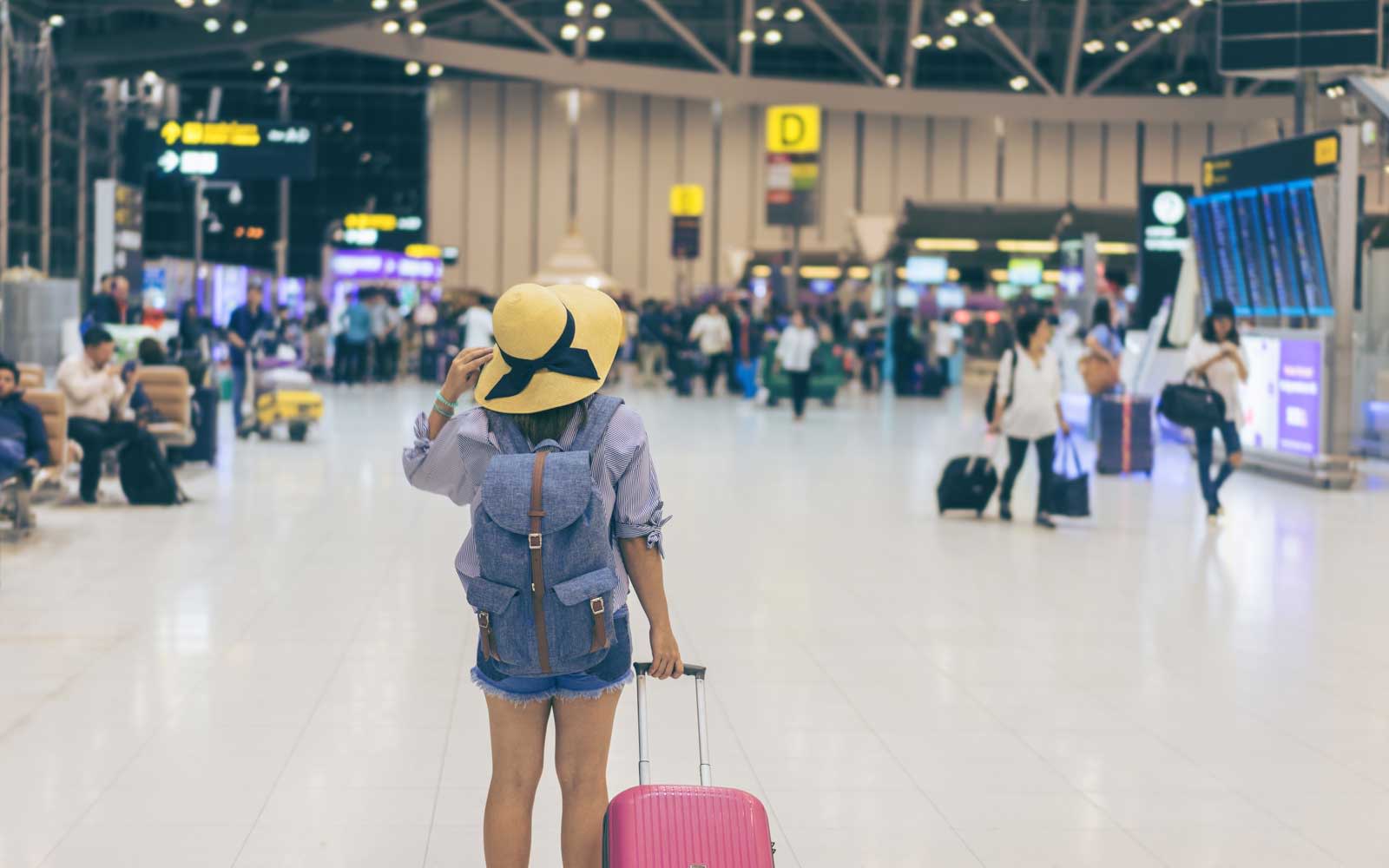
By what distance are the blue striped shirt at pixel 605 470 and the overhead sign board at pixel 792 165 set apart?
24.6 meters

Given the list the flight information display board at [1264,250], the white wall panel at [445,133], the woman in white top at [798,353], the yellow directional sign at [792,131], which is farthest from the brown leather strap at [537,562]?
the white wall panel at [445,133]

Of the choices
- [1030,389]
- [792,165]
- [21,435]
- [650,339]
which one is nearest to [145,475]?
[21,435]

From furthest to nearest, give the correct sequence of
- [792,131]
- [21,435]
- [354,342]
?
[354,342] → [792,131] → [21,435]

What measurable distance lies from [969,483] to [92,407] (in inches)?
240

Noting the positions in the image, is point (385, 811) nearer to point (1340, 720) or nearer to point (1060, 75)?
point (1340, 720)

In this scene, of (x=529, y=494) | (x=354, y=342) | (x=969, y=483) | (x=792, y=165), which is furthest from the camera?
(x=354, y=342)

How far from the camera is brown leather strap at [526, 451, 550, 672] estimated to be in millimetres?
3234

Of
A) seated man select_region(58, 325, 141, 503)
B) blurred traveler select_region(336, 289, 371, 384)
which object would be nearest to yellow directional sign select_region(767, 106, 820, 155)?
blurred traveler select_region(336, 289, 371, 384)

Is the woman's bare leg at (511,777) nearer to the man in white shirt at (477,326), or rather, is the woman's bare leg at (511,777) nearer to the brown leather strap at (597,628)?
the brown leather strap at (597,628)

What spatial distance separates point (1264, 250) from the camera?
16.4 meters

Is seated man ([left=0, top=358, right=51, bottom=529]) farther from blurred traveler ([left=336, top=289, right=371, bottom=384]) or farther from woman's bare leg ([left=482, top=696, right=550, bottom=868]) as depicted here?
blurred traveler ([left=336, top=289, right=371, bottom=384])

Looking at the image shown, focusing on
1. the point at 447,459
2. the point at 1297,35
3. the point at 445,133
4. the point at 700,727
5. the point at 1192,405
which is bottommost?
the point at 700,727

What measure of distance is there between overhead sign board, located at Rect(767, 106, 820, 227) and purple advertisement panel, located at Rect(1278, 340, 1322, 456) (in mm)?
12893

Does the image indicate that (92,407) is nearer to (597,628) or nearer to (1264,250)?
(597,628)
